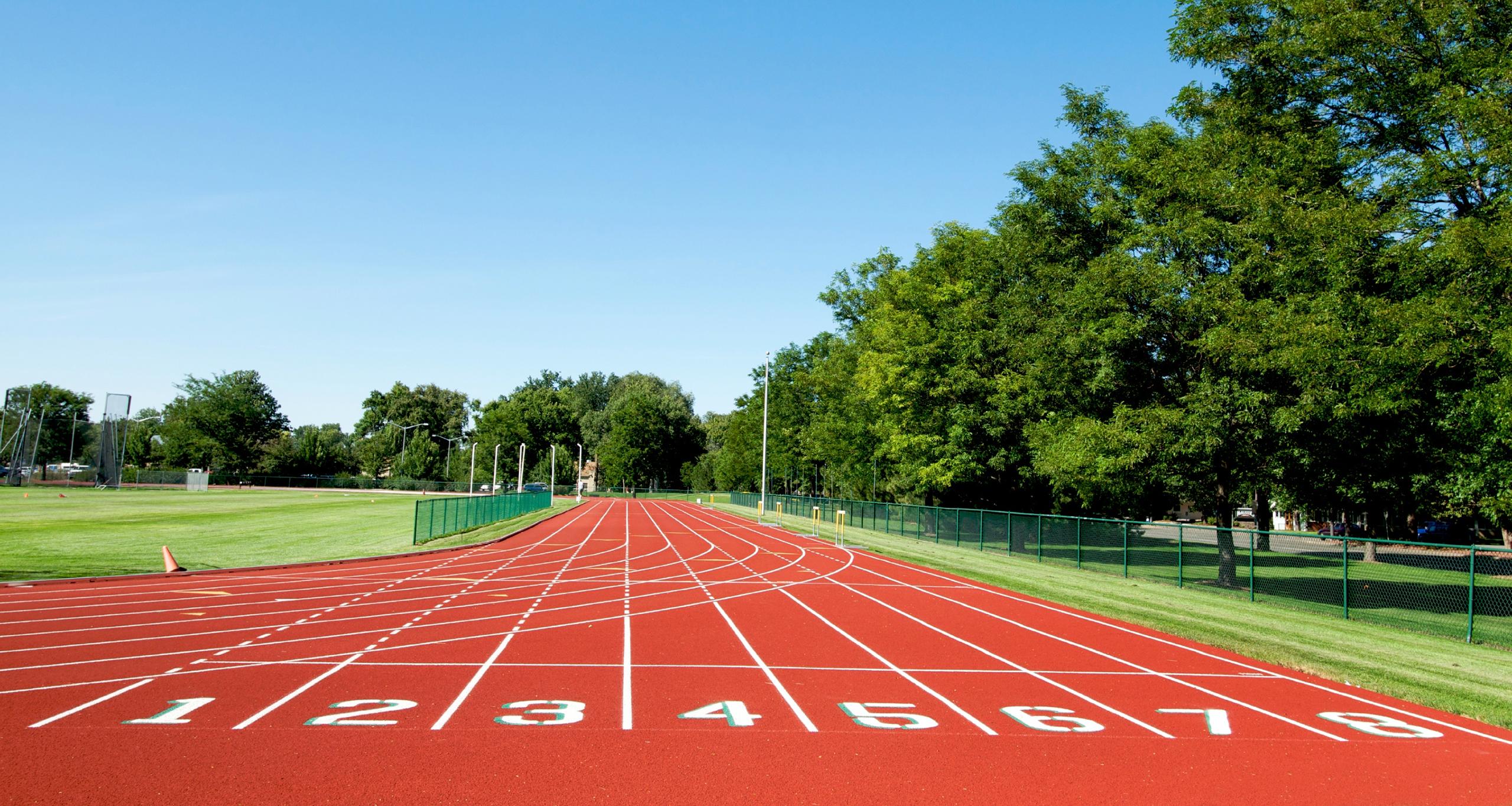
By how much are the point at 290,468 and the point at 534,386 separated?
48.2 metres

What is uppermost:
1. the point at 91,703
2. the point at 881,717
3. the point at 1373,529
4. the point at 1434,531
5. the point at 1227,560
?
the point at 1373,529

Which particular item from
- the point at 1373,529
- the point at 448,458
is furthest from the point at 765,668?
the point at 448,458

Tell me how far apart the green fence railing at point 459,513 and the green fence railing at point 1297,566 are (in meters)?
20.1

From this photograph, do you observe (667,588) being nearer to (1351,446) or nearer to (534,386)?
(1351,446)

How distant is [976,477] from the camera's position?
3894 centimetres

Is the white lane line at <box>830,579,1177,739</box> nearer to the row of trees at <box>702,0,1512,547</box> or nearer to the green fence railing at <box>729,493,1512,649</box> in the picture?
the green fence railing at <box>729,493,1512,649</box>

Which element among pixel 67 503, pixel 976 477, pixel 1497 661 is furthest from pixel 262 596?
pixel 67 503

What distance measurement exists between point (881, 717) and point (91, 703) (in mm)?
7868

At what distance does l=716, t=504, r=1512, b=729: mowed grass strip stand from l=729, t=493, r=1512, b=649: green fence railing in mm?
593

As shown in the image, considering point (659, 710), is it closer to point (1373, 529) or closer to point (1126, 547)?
point (1126, 547)

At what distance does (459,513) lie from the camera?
38.0 metres

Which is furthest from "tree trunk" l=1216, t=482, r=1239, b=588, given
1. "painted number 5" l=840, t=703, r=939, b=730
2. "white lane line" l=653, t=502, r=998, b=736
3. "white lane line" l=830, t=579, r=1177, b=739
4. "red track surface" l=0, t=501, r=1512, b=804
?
"painted number 5" l=840, t=703, r=939, b=730

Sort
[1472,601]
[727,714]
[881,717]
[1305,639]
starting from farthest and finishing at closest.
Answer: [1472,601] < [1305,639] < [881,717] < [727,714]

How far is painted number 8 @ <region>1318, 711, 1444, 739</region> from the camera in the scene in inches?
360
